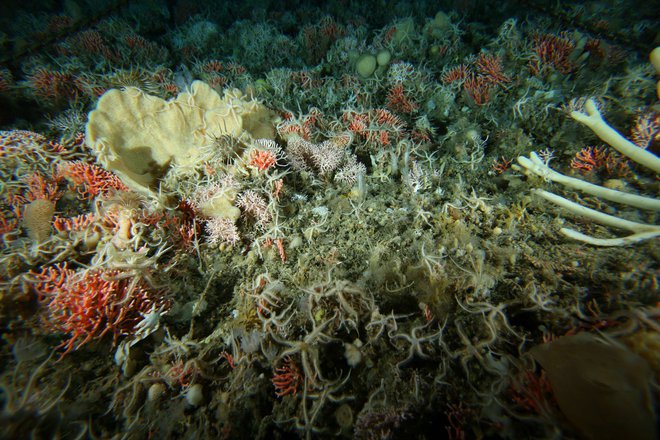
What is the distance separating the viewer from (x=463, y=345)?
2236mm

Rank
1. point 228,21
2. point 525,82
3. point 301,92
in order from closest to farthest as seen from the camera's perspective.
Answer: point 525,82
point 301,92
point 228,21

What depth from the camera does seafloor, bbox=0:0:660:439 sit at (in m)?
1.97

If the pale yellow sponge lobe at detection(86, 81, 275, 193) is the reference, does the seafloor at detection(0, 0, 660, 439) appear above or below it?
below

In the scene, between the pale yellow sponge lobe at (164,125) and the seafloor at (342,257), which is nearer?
the seafloor at (342,257)

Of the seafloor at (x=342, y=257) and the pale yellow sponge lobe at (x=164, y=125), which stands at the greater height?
the pale yellow sponge lobe at (x=164, y=125)

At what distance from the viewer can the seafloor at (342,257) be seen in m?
1.97

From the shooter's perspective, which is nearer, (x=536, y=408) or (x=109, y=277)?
(x=536, y=408)

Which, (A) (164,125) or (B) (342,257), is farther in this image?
(A) (164,125)

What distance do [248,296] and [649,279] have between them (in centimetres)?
339

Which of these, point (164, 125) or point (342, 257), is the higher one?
point (164, 125)

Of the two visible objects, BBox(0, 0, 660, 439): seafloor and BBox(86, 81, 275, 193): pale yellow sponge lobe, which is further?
BBox(86, 81, 275, 193): pale yellow sponge lobe

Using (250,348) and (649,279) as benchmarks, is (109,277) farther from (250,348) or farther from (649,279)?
(649,279)

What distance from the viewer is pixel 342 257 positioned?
2.85m

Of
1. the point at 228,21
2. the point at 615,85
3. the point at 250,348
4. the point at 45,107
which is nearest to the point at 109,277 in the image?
the point at 250,348
